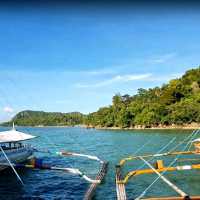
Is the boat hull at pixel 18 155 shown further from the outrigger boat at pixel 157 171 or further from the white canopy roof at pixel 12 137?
the outrigger boat at pixel 157 171

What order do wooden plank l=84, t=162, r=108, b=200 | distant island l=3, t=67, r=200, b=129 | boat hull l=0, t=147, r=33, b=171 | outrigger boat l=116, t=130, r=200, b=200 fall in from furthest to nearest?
distant island l=3, t=67, r=200, b=129, boat hull l=0, t=147, r=33, b=171, wooden plank l=84, t=162, r=108, b=200, outrigger boat l=116, t=130, r=200, b=200

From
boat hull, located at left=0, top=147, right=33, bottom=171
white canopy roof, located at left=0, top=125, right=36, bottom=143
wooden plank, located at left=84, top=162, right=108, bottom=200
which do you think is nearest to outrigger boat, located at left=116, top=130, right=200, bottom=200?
wooden plank, located at left=84, top=162, right=108, bottom=200

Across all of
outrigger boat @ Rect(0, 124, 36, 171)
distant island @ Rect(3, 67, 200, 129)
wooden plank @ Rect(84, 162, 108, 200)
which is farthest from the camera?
distant island @ Rect(3, 67, 200, 129)

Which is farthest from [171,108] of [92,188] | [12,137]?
[92,188]

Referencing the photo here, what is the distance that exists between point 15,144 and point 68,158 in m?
9.43

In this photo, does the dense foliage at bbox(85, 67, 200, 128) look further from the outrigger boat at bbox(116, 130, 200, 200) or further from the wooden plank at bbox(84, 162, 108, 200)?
the wooden plank at bbox(84, 162, 108, 200)

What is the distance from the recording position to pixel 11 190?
98.0ft

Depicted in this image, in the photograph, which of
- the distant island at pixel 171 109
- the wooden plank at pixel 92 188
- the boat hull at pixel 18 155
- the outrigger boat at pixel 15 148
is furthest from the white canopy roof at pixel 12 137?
the distant island at pixel 171 109

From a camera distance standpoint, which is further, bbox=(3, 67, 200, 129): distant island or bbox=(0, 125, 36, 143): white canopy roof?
bbox=(3, 67, 200, 129): distant island

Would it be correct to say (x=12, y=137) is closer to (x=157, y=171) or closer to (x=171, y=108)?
A: (x=157, y=171)

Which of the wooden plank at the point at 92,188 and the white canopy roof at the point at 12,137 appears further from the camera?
the white canopy roof at the point at 12,137

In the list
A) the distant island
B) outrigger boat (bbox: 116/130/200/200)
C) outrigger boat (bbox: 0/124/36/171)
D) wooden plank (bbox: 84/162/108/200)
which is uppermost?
the distant island

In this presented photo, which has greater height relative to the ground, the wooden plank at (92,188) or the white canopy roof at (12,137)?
the white canopy roof at (12,137)

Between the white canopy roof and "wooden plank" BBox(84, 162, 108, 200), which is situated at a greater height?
the white canopy roof
